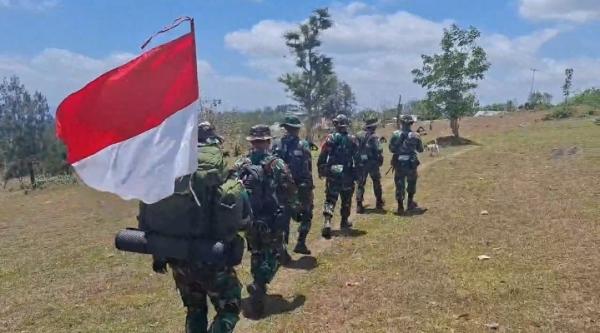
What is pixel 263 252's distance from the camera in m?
7.29

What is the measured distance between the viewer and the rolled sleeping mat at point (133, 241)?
497cm

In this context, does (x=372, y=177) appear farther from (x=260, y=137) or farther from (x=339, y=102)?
(x=339, y=102)

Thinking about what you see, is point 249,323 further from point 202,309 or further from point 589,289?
point 589,289

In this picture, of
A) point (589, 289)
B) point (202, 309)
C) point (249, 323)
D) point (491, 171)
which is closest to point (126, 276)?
point (249, 323)

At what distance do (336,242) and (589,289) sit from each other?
15.3 feet

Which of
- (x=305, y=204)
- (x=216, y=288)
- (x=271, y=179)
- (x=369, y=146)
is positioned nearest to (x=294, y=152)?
(x=305, y=204)

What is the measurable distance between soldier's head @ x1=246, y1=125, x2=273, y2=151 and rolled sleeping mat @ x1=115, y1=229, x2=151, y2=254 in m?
2.58

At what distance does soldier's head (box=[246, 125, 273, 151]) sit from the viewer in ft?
24.0

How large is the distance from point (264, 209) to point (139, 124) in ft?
9.89

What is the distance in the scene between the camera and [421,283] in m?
8.06

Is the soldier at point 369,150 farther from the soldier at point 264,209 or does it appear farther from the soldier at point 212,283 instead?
the soldier at point 212,283

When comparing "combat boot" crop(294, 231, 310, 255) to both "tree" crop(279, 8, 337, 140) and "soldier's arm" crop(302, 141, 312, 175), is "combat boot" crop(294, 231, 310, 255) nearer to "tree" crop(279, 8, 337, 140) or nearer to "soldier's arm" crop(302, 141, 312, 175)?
"soldier's arm" crop(302, 141, 312, 175)

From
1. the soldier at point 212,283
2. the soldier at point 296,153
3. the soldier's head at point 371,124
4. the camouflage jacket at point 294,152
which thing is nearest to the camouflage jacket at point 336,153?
the soldier at point 296,153

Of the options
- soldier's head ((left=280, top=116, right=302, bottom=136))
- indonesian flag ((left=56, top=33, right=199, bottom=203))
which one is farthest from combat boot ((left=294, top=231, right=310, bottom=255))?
indonesian flag ((left=56, top=33, right=199, bottom=203))
